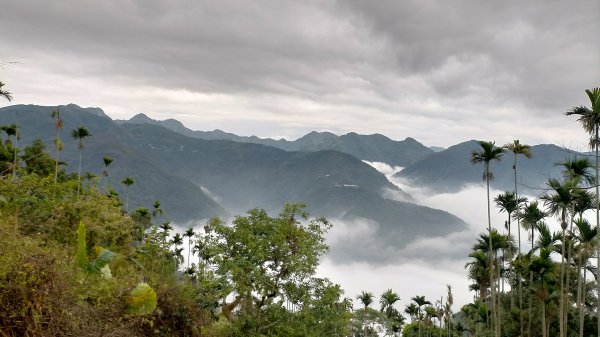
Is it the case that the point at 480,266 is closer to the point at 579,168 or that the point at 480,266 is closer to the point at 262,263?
the point at 579,168

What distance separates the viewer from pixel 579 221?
2753cm

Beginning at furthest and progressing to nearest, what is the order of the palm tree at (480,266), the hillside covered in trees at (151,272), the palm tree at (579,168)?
the palm tree at (480,266), the palm tree at (579,168), the hillside covered in trees at (151,272)

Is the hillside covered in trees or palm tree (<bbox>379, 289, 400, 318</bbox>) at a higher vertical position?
the hillside covered in trees

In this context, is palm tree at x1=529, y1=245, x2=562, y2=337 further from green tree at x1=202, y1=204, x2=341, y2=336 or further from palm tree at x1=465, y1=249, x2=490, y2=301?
green tree at x1=202, y1=204, x2=341, y2=336

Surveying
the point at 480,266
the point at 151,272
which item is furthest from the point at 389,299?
the point at 151,272

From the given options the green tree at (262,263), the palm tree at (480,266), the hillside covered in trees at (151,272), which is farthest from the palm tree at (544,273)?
the green tree at (262,263)

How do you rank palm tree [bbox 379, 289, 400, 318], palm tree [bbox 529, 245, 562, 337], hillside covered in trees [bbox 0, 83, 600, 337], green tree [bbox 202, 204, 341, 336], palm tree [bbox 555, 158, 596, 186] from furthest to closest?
palm tree [bbox 379, 289, 400, 318], palm tree [bbox 529, 245, 562, 337], palm tree [bbox 555, 158, 596, 186], green tree [bbox 202, 204, 341, 336], hillside covered in trees [bbox 0, 83, 600, 337]

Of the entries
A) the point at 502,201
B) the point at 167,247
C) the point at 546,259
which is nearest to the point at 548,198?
the point at 546,259

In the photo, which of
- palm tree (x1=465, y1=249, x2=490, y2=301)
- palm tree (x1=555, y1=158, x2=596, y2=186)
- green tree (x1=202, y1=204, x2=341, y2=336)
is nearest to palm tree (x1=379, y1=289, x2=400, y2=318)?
palm tree (x1=465, y1=249, x2=490, y2=301)

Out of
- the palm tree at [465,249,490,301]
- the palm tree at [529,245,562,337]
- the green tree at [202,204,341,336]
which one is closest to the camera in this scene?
the green tree at [202,204,341,336]

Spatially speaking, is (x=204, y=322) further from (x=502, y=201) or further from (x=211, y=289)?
(x=502, y=201)

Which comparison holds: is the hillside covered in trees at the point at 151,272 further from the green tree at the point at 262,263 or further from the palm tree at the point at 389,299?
the palm tree at the point at 389,299

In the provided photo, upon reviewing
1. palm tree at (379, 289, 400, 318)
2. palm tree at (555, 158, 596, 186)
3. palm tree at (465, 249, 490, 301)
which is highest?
palm tree at (555, 158, 596, 186)

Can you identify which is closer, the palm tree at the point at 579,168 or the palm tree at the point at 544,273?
the palm tree at the point at 579,168
